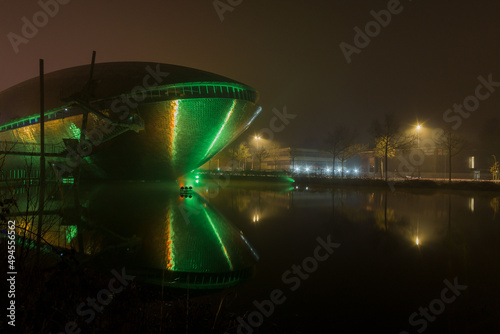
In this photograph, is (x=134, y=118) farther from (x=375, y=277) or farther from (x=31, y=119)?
(x=375, y=277)

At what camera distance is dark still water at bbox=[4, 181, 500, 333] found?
3.20 meters

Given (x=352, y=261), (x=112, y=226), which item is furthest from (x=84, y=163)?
(x=352, y=261)

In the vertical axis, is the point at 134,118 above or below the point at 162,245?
above

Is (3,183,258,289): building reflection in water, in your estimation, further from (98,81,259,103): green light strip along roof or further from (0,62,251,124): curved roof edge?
(0,62,251,124): curved roof edge

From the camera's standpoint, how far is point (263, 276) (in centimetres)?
542

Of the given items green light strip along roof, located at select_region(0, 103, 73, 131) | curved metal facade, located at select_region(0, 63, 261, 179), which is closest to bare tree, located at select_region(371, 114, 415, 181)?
curved metal facade, located at select_region(0, 63, 261, 179)

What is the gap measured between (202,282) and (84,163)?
83.8 feet

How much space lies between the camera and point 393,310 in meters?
4.21

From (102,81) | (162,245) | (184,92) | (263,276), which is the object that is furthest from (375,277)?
(102,81)

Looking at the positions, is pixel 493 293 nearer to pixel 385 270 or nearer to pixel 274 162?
pixel 385 270

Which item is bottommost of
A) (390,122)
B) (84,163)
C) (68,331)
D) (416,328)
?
(416,328)

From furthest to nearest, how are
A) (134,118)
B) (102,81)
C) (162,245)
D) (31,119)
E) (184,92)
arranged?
1. (31,119)
2. (102,81)
3. (184,92)
4. (134,118)
5. (162,245)

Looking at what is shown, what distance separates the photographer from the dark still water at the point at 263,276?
3.20 metres

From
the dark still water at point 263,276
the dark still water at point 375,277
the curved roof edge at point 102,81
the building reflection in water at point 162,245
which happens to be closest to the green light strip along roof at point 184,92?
the curved roof edge at point 102,81
